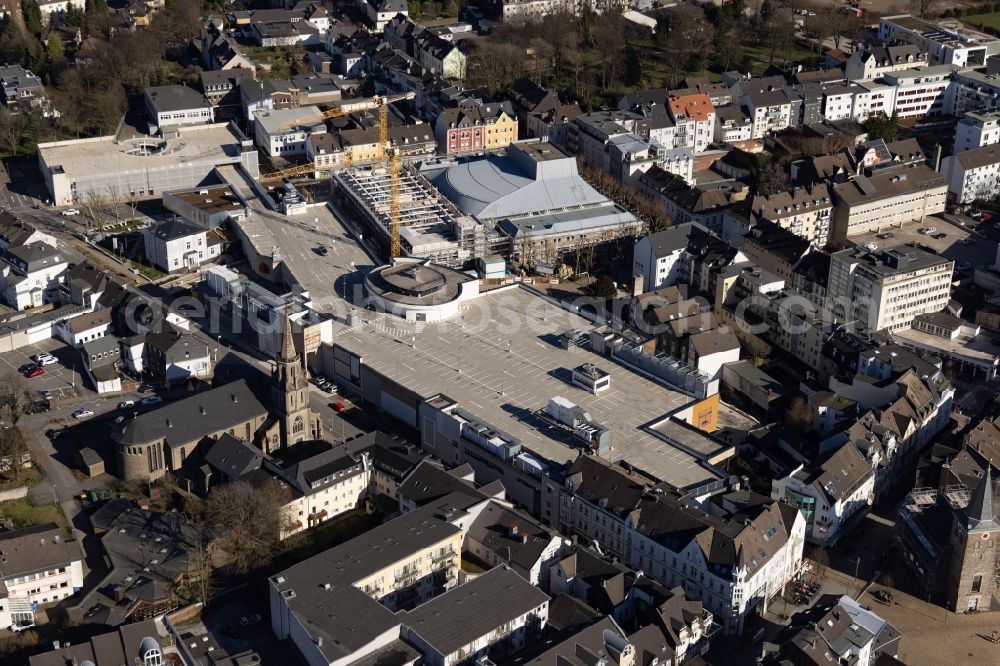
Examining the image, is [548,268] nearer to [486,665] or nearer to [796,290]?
[796,290]

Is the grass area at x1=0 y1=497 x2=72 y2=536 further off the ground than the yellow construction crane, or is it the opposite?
the yellow construction crane

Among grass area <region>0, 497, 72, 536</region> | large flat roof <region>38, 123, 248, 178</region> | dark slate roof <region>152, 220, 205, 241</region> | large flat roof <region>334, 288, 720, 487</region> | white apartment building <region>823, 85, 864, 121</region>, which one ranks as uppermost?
white apartment building <region>823, 85, 864, 121</region>

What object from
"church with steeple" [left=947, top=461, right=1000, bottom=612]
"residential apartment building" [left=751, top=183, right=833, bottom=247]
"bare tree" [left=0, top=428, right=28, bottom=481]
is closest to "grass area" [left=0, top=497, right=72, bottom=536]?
"bare tree" [left=0, top=428, right=28, bottom=481]

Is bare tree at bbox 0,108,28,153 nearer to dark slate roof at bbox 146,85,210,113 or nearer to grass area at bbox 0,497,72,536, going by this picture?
dark slate roof at bbox 146,85,210,113

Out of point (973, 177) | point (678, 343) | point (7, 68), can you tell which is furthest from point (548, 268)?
point (7, 68)

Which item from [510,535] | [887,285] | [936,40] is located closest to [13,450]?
[510,535]

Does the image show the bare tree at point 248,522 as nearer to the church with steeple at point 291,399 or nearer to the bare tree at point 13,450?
the church with steeple at point 291,399

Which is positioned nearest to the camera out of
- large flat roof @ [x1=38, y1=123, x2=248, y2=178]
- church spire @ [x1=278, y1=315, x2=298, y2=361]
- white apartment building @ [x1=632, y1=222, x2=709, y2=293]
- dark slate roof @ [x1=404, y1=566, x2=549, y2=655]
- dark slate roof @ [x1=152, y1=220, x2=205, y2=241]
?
dark slate roof @ [x1=404, y1=566, x2=549, y2=655]

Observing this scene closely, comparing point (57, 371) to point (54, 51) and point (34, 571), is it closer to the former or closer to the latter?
point (34, 571)
